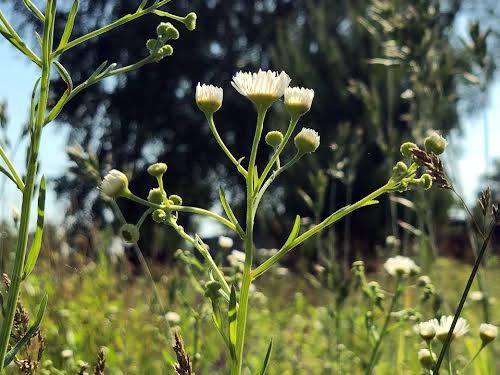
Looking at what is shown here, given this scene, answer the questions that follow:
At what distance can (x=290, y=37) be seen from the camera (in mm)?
12891

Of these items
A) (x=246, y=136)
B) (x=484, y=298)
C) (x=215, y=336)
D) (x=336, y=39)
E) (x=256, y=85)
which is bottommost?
(x=215, y=336)

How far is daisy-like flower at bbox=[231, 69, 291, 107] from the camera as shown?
886mm

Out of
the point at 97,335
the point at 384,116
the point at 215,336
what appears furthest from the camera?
the point at 384,116

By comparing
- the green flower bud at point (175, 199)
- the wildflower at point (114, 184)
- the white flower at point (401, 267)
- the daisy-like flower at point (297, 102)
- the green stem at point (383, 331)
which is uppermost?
the daisy-like flower at point (297, 102)

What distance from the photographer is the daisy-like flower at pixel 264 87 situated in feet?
2.91

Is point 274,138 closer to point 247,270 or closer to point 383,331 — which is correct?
point 247,270

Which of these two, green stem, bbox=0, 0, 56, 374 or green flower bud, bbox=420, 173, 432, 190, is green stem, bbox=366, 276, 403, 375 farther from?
green stem, bbox=0, 0, 56, 374

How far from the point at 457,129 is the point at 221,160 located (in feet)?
14.6

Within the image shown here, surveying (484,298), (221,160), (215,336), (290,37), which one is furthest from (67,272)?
(221,160)

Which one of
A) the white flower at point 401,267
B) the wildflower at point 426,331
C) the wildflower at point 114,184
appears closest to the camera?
the wildflower at point 114,184

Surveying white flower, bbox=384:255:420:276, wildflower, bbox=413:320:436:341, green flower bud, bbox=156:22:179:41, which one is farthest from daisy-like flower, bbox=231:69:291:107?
white flower, bbox=384:255:420:276

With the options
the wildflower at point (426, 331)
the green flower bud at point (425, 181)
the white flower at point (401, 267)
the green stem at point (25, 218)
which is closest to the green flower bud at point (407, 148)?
the green flower bud at point (425, 181)

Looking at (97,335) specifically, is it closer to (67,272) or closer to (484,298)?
(484,298)

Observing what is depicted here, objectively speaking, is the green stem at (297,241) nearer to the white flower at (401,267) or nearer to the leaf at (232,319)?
the leaf at (232,319)
